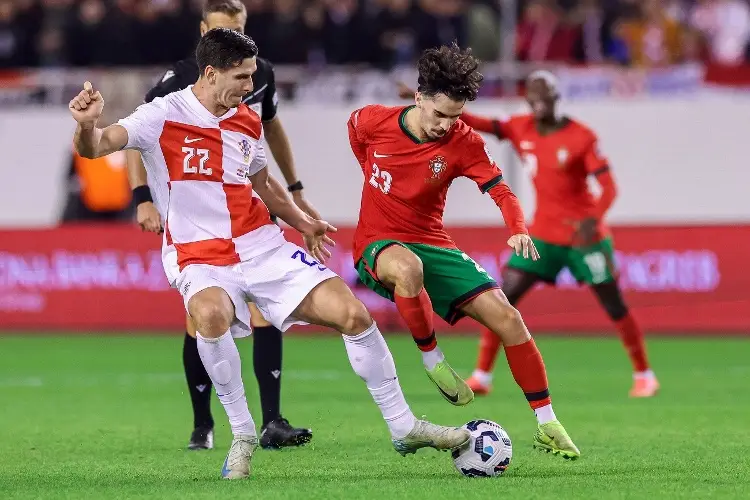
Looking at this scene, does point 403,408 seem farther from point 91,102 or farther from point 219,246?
point 91,102

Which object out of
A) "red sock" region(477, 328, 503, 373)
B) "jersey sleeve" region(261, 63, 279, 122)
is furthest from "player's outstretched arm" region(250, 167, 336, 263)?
"red sock" region(477, 328, 503, 373)

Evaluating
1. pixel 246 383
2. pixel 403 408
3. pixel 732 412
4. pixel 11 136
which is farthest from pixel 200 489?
pixel 11 136

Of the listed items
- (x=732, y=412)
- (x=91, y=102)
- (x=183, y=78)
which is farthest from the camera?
(x=732, y=412)

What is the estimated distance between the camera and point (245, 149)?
22.8 feet

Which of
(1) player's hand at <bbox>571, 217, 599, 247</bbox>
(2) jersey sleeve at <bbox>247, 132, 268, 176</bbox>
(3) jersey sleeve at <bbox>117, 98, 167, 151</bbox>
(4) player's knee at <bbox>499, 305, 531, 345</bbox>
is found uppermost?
(3) jersey sleeve at <bbox>117, 98, 167, 151</bbox>

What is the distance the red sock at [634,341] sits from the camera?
1099 centimetres

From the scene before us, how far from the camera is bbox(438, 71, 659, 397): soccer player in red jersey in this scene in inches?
423

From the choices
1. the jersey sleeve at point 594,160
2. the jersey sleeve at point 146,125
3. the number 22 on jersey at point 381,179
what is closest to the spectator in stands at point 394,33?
the jersey sleeve at point 594,160

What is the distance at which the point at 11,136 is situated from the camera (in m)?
19.9

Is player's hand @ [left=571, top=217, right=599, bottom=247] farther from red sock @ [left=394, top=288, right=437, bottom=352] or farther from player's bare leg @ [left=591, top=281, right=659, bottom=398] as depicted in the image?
red sock @ [left=394, top=288, right=437, bottom=352]

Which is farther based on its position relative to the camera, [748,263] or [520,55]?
[520,55]

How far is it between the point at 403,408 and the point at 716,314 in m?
10.1

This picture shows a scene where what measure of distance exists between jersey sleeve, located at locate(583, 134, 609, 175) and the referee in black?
328cm

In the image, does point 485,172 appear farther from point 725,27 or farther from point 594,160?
point 725,27
